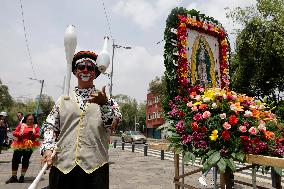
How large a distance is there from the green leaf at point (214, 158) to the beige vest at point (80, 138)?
3.31 feet

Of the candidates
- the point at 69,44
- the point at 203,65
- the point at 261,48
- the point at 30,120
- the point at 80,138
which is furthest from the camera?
the point at 261,48

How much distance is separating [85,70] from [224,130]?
149cm

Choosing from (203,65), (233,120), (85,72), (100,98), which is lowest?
(233,120)

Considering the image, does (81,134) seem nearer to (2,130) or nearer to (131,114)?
(2,130)

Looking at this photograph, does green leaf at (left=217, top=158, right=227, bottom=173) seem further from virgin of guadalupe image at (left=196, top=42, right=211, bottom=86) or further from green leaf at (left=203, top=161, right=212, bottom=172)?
virgin of guadalupe image at (left=196, top=42, right=211, bottom=86)

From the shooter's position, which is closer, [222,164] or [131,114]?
[222,164]

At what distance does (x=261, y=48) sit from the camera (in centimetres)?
2159

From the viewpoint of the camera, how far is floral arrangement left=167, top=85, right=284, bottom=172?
344 cm

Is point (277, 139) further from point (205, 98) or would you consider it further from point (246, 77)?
point (246, 77)

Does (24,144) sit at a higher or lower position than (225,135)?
lower

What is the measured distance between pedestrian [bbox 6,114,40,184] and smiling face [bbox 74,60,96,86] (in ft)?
17.8

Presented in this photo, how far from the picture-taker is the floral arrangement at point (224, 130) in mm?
3436

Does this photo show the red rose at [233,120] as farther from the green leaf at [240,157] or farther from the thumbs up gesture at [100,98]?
the thumbs up gesture at [100,98]

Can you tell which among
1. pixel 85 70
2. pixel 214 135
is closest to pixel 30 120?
pixel 85 70
